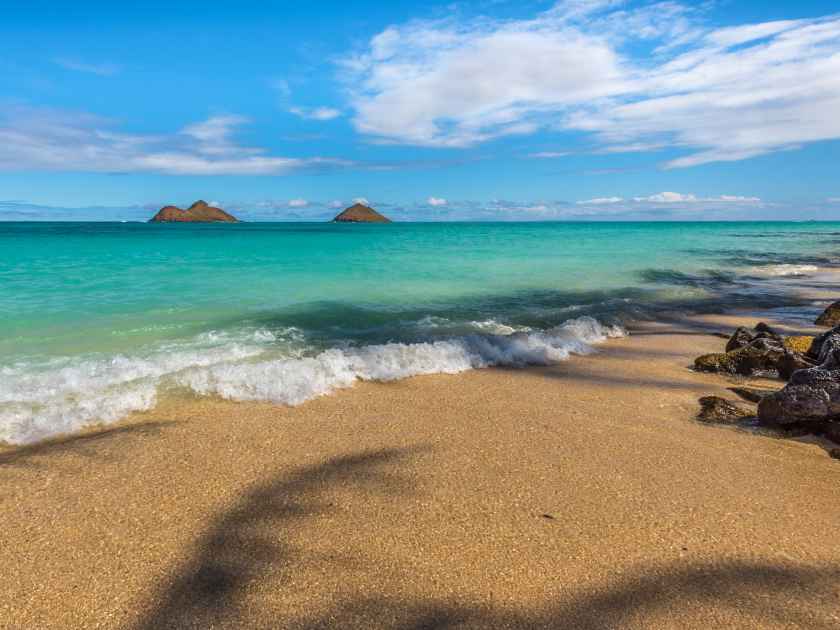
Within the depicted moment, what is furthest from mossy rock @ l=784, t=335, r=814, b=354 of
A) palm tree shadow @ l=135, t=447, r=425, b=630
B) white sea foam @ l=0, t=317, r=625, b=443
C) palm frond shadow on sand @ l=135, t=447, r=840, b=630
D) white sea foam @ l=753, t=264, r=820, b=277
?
white sea foam @ l=753, t=264, r=820, b=277

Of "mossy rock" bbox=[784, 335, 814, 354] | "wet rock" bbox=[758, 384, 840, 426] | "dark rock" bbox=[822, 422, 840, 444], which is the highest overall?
"wet rock" bbox=[758, 384, 840, 426]

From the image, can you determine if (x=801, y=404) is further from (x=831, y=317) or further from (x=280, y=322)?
(x=280, y=322)

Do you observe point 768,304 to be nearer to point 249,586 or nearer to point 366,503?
point 366,503

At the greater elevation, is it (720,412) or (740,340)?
(740,340)

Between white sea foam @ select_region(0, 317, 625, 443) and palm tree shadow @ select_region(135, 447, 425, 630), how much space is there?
5.11ft

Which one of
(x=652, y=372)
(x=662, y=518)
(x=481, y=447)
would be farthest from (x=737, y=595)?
(x=652, y=372)

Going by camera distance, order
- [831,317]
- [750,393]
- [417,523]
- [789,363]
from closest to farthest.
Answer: [417,523]
[750,393]
[789,363]
[831,317]

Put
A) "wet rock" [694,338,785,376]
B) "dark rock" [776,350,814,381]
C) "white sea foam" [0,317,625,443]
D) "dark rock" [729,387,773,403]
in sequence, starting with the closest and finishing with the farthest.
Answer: "white sea foam" [0,317,625,443]
"dark rock" [729,387,773,403]
"dark rock" [776,350,814,381]
"wet rock" [694,338,785,376]

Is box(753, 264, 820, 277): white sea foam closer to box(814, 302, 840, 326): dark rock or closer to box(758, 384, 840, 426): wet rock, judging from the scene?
box(814, 302, 840, 326): dark rock

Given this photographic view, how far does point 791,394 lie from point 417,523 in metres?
3.55

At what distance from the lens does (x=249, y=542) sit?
2.76 m

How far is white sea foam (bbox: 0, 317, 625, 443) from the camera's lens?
4.64 meters

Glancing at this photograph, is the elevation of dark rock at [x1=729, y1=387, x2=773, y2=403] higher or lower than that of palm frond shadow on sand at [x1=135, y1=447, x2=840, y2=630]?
lower

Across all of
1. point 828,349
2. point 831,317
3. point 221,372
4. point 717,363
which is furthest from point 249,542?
point 831,317
